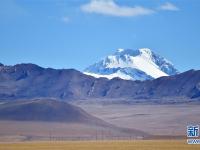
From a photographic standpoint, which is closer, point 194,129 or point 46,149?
point 194,129

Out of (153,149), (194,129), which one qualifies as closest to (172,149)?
(153,149)

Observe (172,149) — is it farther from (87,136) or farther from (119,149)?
(87,136)

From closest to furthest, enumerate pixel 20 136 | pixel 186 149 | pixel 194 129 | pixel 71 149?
pixel 194 129
pixel 186 149
pixel 71 149
pixel 20 136

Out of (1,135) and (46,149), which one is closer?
(46,149)

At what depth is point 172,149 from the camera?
299 ft

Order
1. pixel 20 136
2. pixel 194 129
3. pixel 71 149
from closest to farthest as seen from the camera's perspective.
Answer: pixel 194 129, pixel 71 149, pixel 20 136

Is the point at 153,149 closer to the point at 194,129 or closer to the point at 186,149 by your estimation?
the point at 186,149

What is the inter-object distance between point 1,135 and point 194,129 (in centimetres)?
13286

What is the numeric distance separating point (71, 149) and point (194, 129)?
28.1m

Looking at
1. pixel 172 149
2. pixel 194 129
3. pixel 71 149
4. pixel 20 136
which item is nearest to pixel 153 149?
pixel 172 149

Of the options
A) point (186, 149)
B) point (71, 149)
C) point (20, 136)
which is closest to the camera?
point (186, 149)

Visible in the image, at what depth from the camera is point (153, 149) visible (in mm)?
90875

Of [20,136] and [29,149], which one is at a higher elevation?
[20,136]

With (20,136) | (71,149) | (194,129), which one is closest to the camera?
(194,129)
